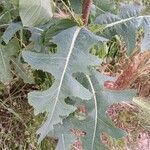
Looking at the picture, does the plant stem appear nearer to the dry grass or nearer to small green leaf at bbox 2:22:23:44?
small green leaf at bbox 2:22:23:44

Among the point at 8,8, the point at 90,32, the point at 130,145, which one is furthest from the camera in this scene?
the point at 130,145

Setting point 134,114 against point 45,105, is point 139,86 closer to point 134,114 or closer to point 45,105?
point 134,114

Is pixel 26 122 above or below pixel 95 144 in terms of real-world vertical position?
below

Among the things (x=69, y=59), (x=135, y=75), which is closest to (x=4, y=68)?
(x=69, y=59)

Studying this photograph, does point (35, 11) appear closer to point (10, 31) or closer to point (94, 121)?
point (10, 31)

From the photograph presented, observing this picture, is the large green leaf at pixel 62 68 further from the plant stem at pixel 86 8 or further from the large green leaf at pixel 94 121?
the large green leaf at pixel 94 121

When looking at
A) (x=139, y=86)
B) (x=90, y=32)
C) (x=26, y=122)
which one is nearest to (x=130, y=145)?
(x=139, y=86)

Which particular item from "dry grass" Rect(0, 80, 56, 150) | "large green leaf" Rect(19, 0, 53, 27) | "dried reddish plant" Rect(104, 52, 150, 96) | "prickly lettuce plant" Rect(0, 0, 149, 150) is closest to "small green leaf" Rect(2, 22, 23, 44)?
"prickly lettuce plant" Rect(0, 0, 149, 150)
